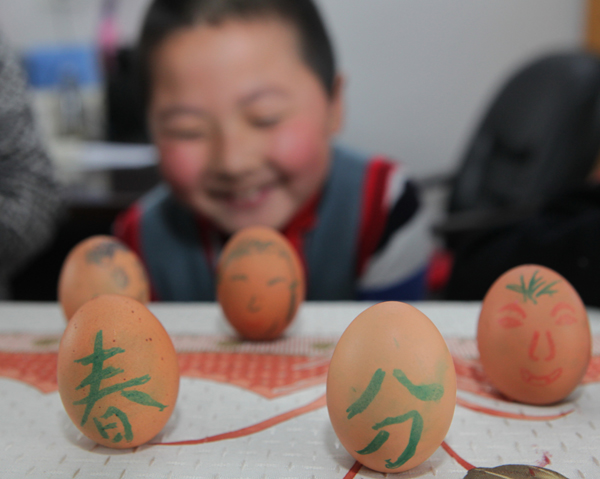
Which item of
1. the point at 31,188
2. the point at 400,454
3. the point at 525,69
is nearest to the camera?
the point at 400,454

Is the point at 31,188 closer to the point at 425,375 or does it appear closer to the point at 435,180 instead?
the point at 425,375

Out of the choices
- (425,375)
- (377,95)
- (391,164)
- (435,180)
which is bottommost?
(435,180)

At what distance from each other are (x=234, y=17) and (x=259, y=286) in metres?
0.40

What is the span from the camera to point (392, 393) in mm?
296

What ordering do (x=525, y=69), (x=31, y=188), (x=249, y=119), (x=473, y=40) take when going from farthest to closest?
1. (x=473, y=40)
2. (x=525, y=69)
3. (x=31, y=188)
4. (x=249, y=119)

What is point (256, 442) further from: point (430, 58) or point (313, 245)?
point (430, 58)

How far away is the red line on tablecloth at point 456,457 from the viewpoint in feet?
1.04

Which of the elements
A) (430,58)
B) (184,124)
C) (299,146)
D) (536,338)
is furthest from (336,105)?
(430,58)

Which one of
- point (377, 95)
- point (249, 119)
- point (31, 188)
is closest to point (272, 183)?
point (249, 119)

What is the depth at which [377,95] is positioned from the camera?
197 centimetres

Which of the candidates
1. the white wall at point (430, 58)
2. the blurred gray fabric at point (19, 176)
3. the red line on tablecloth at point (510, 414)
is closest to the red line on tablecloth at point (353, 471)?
the red line on tablecloth at point (510, 414)

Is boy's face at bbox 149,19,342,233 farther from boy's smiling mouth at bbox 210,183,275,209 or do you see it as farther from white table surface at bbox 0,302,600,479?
white table surface at bbox 0,302,600,479

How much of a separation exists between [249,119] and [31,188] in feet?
1.31

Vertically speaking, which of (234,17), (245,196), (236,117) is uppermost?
(234,17)
